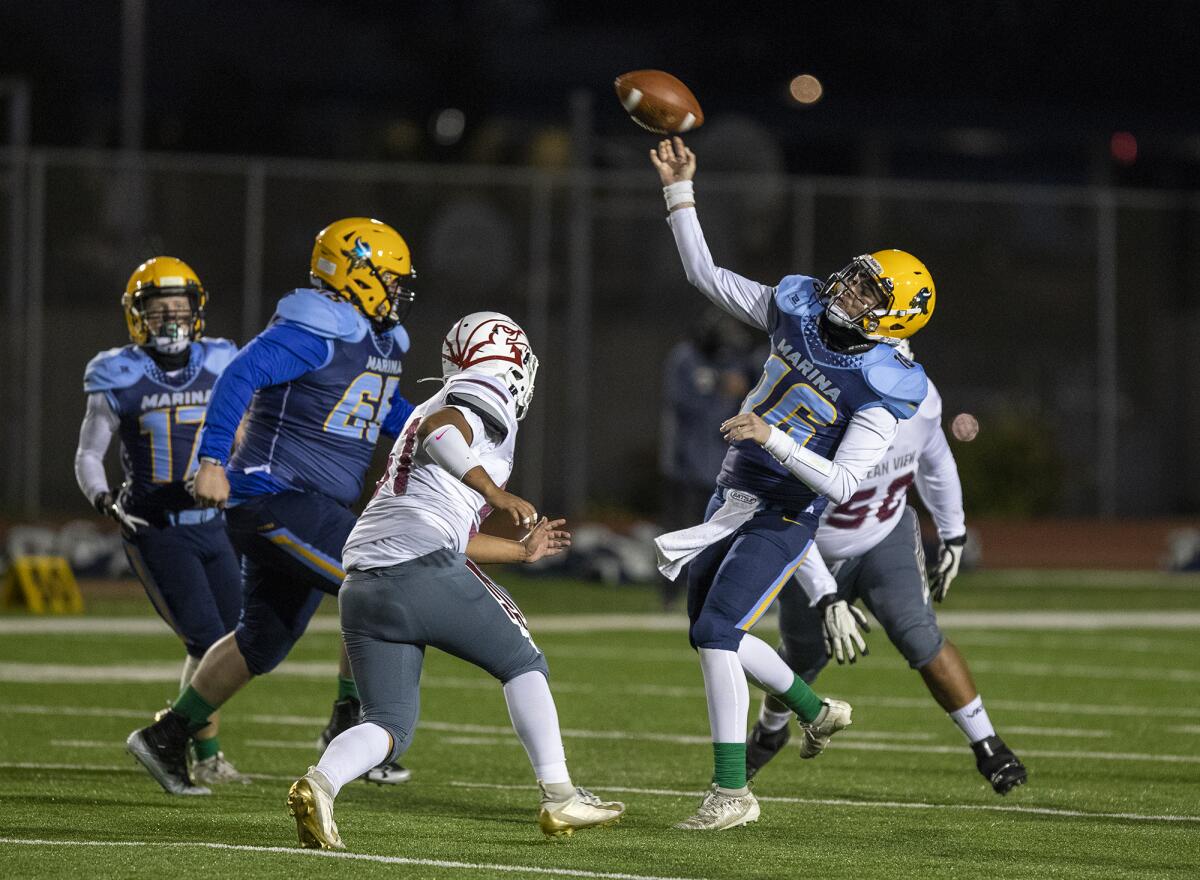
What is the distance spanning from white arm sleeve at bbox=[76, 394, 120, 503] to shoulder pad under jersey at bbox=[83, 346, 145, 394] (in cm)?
5

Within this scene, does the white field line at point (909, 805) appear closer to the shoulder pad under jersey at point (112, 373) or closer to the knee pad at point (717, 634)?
the knee pad at point (717, 634)

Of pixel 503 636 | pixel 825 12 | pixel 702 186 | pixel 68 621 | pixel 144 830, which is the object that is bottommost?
pixel 68 621

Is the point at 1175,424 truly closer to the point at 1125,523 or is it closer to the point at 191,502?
the point at 1125,523

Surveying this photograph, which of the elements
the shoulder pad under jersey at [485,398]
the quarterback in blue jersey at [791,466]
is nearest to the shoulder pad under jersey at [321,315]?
the shoulder pad under jersey at [485,398]

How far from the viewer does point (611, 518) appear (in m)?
18.9

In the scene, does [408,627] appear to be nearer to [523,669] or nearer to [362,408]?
[523,669]

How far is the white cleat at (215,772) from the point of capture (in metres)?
7.55

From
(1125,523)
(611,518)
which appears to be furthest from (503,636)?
(1125,523)

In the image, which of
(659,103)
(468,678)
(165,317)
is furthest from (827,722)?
(468,678)

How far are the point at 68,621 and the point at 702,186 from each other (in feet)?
26.6

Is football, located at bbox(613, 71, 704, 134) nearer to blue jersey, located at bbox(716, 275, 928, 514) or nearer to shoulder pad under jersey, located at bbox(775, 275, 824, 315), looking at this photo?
shoulder pad under jersey, located at bbox(775, 275, 824, 315)

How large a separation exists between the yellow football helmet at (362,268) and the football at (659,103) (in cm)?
97

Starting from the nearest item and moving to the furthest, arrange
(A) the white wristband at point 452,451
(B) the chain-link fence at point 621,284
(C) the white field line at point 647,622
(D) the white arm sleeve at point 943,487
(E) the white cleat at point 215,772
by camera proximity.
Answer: (A) the white wristband at point 452,451 → (E) the white cleat at point 215,772 → (D) the white arm sleeve at point 943,487 → (C) the white field line at point 647,622 → (B) the chain-link fence at point 621,284

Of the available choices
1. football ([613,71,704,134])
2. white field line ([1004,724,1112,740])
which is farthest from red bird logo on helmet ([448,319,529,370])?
white field line ([1004,724,1112,740])
